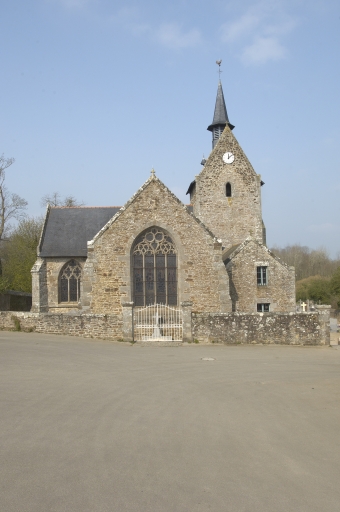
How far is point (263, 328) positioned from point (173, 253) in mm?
5858

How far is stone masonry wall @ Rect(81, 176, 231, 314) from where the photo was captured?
66.9 ft

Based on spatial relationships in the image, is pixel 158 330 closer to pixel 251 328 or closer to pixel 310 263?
pixel 251 328

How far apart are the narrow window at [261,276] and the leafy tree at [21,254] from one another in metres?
16.7

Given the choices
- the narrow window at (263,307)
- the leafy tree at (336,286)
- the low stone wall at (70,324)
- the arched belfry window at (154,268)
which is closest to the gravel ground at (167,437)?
the low stone wall at (70,324)

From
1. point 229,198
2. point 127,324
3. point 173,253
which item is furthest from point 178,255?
point 229,198

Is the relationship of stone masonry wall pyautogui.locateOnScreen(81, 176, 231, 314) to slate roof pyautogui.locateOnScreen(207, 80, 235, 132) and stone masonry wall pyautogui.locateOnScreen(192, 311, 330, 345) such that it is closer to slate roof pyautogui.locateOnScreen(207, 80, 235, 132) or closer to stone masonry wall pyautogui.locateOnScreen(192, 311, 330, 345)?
stone masonry wall pyautogui.locateOnScreen(192, 311, 330, 345)

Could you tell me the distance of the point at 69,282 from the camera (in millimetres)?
25750

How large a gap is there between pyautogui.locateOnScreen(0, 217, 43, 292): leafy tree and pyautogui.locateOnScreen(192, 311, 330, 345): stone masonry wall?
18999 millimetres

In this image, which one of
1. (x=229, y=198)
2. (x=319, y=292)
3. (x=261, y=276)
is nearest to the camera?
(x=261, y=276)

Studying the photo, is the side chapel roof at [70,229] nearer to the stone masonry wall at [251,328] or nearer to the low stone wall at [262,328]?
the stone masonry wall at [251,328]

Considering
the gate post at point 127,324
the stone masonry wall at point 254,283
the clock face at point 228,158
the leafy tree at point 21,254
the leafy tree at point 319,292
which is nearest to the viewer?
the gate post at point 127,324

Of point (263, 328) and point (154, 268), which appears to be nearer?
point (263, 328)

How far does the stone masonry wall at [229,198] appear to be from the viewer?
88.8ft

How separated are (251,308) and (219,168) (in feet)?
27.3
